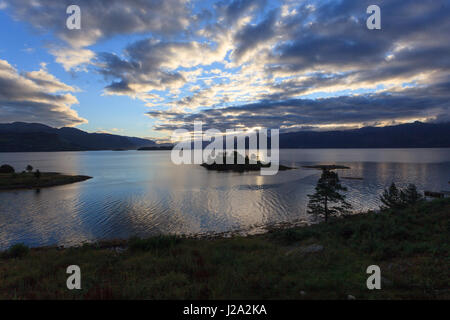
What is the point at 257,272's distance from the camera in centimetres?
893

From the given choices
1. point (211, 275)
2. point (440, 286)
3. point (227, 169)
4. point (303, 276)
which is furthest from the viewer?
point (227, 169)

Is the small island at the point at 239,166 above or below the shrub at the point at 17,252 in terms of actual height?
above

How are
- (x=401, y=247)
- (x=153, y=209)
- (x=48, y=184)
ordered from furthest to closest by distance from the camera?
1. (x=48, y=184)
2. (x=153, y=209)
3. (x=401, y=247)

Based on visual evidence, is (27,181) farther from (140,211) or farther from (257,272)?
(257,272)

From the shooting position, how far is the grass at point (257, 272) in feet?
23.5

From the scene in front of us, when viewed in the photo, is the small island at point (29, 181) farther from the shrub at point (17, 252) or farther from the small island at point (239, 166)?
the small island at point (239, 166)

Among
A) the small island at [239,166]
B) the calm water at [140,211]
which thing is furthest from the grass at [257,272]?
the small island at [239,166]

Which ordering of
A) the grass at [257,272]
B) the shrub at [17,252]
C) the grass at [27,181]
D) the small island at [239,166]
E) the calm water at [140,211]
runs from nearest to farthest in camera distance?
the grass at [257,272] → the shrub at [17,252] → the calm water at [140,211] → the grass at [27,181] → the small island at [239,166]

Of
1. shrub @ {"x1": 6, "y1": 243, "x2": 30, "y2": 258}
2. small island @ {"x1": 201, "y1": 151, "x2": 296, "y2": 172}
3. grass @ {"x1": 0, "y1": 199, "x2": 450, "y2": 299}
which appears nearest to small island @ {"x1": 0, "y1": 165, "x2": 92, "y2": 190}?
shrub @ {"x1": 6, "y1": 243, "x2": 30, "y2": 258}

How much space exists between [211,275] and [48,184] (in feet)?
276
